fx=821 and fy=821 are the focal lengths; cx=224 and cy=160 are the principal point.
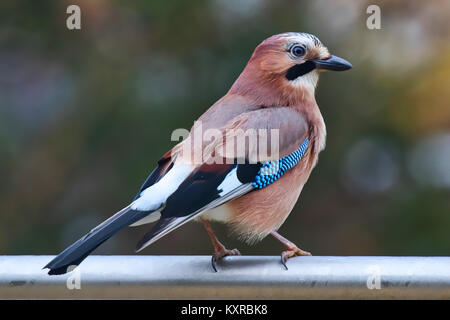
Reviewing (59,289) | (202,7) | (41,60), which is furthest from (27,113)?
(59,289)

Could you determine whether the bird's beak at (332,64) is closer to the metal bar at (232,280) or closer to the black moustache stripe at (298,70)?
the black moustache stripe at (298,70)

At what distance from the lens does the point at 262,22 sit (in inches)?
191

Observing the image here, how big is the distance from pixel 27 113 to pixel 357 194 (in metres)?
2.12

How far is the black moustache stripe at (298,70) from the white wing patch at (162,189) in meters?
0.65

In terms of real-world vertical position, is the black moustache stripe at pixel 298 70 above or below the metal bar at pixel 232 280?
above

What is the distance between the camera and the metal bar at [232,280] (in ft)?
6.91

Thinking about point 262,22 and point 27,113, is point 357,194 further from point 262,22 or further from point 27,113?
point 27,113

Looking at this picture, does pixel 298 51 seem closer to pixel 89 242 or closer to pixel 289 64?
pixel 289 64

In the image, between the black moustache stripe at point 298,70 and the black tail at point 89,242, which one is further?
the black moustache stripe at point 298,70

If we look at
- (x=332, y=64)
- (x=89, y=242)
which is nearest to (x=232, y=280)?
(x=89, y=242)

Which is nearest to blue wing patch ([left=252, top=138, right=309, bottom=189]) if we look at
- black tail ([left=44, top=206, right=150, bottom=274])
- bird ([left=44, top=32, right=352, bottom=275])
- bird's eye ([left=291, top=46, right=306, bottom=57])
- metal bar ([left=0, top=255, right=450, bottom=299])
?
bird ([left=44, top=32, right=352, bottom=275])

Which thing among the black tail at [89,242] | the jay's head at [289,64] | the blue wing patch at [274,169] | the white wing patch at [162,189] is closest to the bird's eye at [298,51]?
the jay's head at [289,64]

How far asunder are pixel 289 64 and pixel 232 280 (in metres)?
1.10

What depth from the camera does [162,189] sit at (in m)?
2.57
